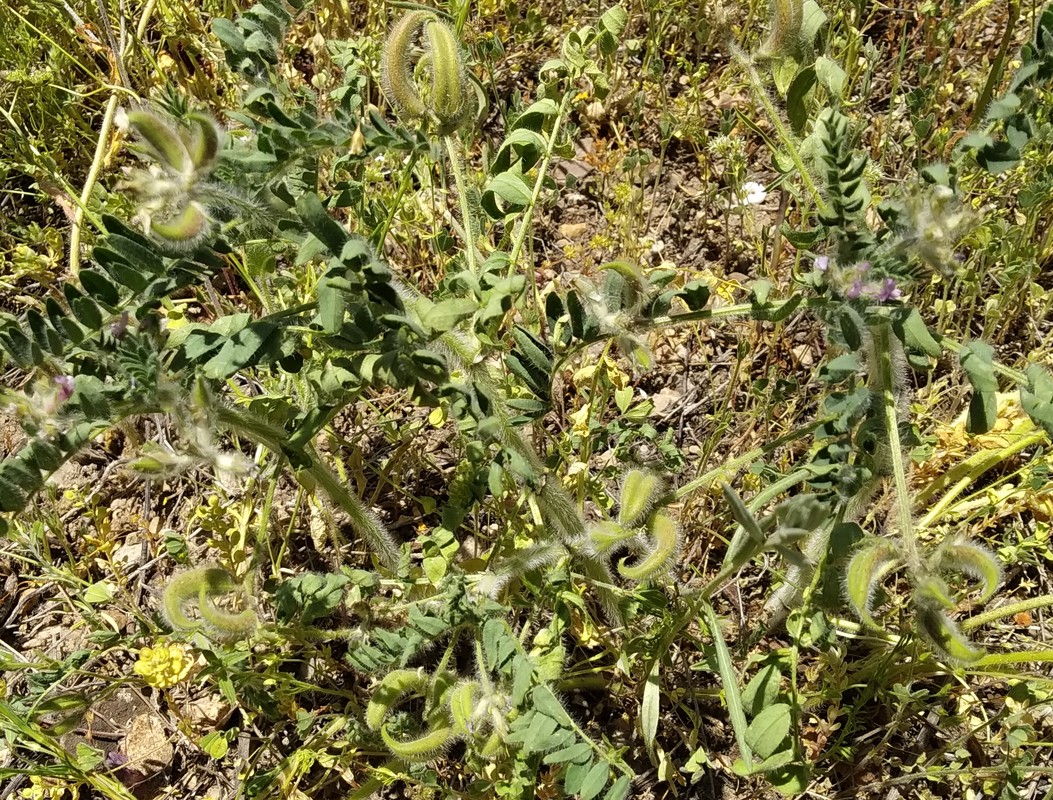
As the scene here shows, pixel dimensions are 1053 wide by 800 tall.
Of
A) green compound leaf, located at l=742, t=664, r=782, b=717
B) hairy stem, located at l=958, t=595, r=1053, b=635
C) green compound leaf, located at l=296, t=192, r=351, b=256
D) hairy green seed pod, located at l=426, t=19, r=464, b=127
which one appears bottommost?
hairy stem, located at l=958, t=595, r=1053, b=635

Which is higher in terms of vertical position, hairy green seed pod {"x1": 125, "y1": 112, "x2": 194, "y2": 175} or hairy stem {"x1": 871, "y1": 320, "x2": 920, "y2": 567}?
hairy green seed pod {"x1": 125, "y1": 112, "x2": 194, "y2": 175}

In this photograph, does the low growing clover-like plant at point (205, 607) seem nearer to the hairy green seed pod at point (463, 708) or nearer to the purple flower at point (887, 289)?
the hairy green seed pod at point (463, 708)

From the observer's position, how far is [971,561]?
1684mm

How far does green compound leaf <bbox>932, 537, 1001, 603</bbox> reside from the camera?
1.65 m

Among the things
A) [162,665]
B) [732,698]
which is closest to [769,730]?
[732,698]

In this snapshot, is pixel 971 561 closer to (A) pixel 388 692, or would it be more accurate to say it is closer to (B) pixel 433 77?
(A) pixel 388 692

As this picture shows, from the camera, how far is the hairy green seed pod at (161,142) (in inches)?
59.8

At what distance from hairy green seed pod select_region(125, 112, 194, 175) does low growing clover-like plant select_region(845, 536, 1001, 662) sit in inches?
53.2

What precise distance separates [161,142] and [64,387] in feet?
1.54

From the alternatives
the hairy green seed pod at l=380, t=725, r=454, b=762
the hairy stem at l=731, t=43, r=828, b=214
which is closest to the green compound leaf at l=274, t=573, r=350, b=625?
the hairy green seed pod at l=380, t=725, r=454, b=762

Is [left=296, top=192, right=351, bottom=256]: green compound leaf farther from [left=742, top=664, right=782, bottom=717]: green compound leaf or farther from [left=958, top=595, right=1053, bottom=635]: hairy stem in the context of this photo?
[left=958, top=595, right=1053, bottom=635]: hairy stem

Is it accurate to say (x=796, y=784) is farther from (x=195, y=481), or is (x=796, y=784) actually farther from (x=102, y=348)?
(x=195, y=481)

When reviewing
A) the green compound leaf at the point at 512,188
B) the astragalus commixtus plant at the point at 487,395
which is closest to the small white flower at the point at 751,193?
the astragalus commixtus plant at the point at 487,395

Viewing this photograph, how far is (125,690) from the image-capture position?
110 inches
